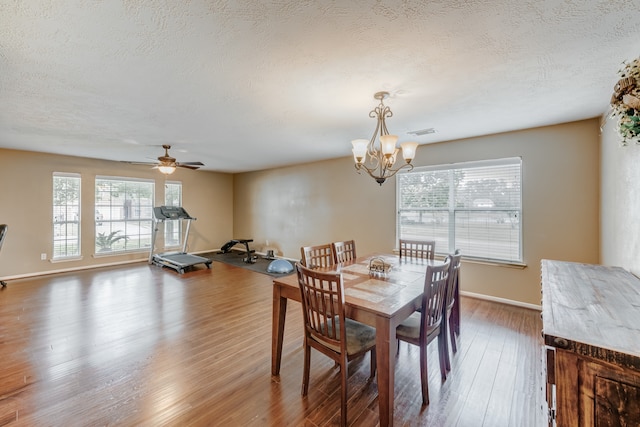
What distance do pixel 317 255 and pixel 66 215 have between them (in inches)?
238

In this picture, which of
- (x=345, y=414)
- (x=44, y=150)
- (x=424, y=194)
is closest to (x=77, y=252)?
(x=44, y=150)

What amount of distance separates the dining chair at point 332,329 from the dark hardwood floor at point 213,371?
0.38 meters

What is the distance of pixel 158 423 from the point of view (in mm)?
1752

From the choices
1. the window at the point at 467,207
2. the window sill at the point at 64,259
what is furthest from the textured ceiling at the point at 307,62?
the window sill at the point at 64,259

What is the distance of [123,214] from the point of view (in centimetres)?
657

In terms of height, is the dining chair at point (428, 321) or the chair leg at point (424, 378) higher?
the dining chair at point (428, 321)

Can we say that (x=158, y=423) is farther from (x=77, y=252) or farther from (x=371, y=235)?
(x=77, y=252)

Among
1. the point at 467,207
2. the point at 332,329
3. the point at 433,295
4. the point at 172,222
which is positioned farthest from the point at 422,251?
the point at 172,222

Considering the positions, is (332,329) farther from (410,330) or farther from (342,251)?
(342,251)

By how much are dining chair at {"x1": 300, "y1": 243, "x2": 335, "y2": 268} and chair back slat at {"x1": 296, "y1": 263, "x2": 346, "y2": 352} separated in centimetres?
79

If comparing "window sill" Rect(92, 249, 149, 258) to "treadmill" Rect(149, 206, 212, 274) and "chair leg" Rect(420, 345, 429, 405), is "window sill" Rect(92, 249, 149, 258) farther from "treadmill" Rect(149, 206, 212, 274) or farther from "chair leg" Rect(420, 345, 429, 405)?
"chair leg" Rect(420, 345, 429, 405)

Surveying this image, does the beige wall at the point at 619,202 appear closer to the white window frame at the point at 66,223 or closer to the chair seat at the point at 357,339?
the chair seat at the point at 357,339

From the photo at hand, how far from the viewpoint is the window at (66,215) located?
18.4ft

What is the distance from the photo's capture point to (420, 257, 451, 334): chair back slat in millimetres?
1913
